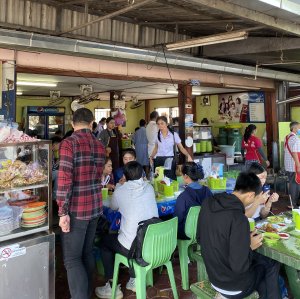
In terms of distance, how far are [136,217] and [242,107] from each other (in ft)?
29.0

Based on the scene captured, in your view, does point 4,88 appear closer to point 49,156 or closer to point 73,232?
point 49,156

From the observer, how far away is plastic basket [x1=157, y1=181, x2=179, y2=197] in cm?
405

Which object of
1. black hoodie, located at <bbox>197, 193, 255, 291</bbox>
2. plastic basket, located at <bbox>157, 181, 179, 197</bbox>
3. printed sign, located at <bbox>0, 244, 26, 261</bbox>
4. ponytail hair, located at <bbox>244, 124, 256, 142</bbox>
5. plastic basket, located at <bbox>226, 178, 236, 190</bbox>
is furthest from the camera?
ponytail hair, located at <bbox>244, 124, 256, 142</bbox>

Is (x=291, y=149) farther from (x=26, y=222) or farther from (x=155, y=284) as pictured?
(x=26, y=222)

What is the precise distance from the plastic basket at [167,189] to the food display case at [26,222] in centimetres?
160

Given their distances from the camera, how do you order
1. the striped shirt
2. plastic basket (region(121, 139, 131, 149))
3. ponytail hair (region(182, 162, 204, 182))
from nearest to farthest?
ponytail hair (region(182, 162, 204, 182)), the striped shirt, plastic basket (region(121, 139, 131, 149))

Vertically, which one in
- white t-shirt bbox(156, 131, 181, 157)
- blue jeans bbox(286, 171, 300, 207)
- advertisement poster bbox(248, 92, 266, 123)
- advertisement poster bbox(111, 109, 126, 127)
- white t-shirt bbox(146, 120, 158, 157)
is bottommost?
blue jeans bbox(286, 171, 300, 207)

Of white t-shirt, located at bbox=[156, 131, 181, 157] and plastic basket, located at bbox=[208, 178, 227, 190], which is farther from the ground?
white t-shirt, located at bbox=[156, 131, 181, 157]

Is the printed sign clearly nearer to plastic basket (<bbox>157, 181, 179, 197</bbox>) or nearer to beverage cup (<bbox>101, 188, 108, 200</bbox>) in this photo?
beverage cup (<bbox>101, 188, 108, 200</bbox>)

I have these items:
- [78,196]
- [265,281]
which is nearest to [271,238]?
[265,281]

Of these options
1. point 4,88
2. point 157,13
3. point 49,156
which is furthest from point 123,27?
point 49,156

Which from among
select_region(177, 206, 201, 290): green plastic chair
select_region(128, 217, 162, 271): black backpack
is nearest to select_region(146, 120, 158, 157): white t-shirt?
select_region(177, 206, 201, 290): green plastic chair

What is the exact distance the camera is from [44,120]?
1157 centimetres

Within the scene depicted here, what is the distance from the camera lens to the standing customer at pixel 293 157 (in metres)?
5.82
